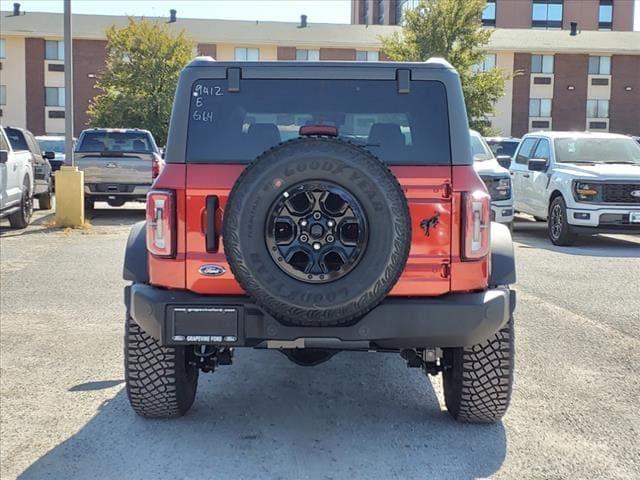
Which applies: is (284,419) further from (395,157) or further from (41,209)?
(41,209)

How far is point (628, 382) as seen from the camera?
5.46 meters

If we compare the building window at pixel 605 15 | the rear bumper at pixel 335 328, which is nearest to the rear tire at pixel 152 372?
the rear bumper at pixel 335 328

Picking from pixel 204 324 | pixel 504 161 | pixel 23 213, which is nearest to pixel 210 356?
pixel 204 324

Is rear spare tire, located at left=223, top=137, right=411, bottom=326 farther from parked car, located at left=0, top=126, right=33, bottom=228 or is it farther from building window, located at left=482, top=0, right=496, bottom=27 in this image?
building window, located at left=482, top=0, right=496, bottom=27

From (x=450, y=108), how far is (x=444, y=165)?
0.34 metres

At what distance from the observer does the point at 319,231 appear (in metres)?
3.61

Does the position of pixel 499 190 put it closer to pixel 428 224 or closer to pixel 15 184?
pixel 15 184

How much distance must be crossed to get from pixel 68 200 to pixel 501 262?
38.4ft

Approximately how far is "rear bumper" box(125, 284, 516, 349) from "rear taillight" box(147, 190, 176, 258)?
27cm

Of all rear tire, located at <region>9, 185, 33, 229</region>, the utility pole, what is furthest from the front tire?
rear tire, located at <region>9, 185, 33, 229</region>

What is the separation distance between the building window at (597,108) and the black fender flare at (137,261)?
50.6m

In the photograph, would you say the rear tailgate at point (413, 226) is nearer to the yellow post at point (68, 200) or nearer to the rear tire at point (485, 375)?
the rear tire at point (485, 375)

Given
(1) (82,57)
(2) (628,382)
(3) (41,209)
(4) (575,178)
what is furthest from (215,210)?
(1) (82,57)

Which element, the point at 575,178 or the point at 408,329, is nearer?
the point at 408,329
